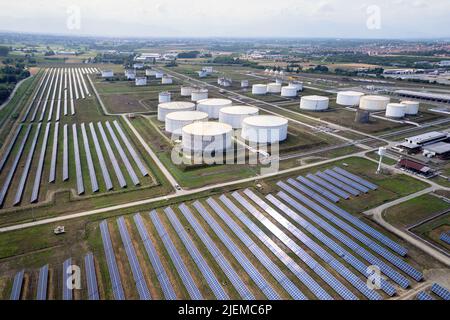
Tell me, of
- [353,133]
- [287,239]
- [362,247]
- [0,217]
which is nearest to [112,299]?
[287,239]

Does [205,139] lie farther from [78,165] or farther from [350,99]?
[350,99]

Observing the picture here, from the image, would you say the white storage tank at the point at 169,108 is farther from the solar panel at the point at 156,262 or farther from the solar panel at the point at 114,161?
the solar panel at the point at 156,262

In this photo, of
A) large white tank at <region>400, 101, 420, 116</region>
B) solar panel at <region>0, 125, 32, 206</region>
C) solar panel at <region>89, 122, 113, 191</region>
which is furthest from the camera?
large white tank at <region>400, 101, 420, 116</region>

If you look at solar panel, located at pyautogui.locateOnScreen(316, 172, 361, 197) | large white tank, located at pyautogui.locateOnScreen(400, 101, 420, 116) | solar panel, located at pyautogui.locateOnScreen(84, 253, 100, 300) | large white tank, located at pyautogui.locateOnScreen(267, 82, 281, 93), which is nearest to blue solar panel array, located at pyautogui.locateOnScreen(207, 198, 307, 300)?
solar panel, located at pyautogui.locateOnScreen(84, 253, 100, 300)

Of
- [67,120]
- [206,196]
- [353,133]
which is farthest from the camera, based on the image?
[67,120]

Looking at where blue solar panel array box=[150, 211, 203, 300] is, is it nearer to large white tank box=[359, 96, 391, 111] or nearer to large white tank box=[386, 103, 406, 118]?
large white tank box=[386, 103, 406, 118]

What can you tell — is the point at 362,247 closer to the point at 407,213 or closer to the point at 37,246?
the point at 407,213

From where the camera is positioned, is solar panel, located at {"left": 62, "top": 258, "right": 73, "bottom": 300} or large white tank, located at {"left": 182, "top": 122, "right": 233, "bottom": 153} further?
large white tank, located at {"left": 182, "top": 122, "right": 233, "bottom": 153}
